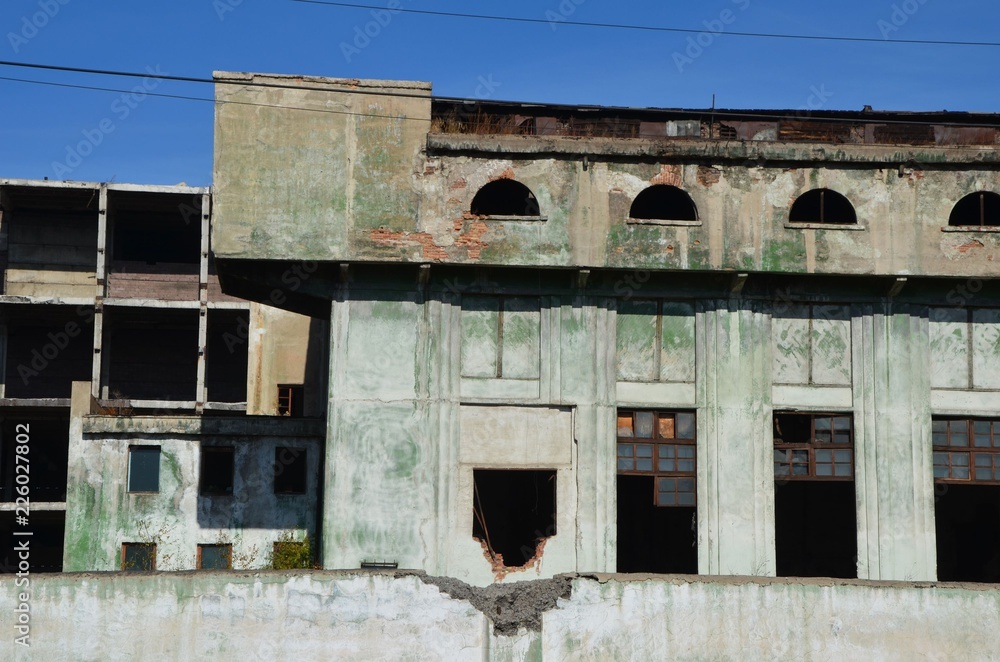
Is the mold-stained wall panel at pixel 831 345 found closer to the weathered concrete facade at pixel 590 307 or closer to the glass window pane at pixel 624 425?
the weathered concrete facade at pixel 590 307

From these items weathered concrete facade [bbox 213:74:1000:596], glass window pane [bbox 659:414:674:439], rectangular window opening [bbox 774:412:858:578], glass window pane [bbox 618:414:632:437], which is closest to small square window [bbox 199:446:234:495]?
weathered concrete facade [bbox 213:74:1000:596]

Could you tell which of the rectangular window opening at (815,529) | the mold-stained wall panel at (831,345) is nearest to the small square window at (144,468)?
the rectangular window opening at (815,529)

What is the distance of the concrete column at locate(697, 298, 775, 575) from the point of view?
73.8 ft

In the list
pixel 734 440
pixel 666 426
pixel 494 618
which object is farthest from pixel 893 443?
pixel 494 618

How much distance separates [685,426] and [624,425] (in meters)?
1.16

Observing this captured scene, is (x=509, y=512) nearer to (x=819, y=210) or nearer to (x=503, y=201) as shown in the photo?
(x=503, y=201)

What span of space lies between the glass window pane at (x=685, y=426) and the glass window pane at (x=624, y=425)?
90cm

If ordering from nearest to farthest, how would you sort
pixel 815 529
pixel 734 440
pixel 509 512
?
pixel 734 440, pixel 509 512, pixel 815 529

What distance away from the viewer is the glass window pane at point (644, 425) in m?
23.0

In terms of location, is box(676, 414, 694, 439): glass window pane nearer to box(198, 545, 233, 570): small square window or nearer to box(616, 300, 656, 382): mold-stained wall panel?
box(616, 300, 656, 382): mold-stained wall panel

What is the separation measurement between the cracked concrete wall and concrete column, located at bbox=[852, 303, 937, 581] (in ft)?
15.1

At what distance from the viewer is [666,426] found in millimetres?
23062

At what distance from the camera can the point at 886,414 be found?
2314 cm

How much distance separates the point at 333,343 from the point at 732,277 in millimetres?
7568
